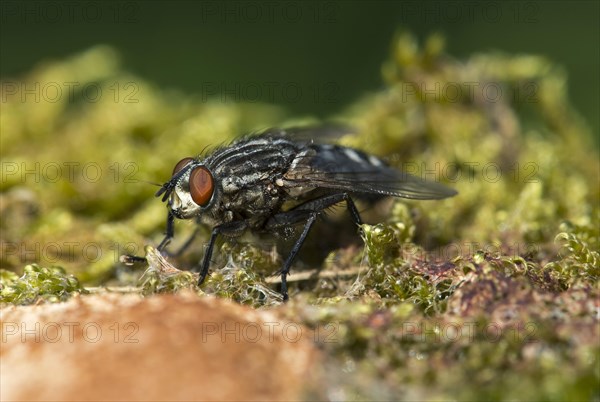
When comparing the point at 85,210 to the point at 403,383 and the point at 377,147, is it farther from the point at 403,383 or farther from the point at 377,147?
the point at 403,383

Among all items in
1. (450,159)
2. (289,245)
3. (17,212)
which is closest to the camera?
(289,245)

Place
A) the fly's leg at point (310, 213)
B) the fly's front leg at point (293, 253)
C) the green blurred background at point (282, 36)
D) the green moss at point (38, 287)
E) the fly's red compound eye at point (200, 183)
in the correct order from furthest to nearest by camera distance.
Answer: the green blurred background at point (282, 36) < the fly's leg at point (310, 213) < the fly's red compound eye at point (200, 183) < the fly's front leg at point (293, 253) < the green moss at point (38, 287)

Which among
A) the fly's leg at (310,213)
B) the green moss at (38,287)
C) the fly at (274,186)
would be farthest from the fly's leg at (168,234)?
the green moss at (38,287)

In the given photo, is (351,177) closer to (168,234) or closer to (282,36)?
(168,234)

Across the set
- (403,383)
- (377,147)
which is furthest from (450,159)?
(403,383)

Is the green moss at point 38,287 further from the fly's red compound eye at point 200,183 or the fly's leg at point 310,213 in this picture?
the fly's leg at point 310,213

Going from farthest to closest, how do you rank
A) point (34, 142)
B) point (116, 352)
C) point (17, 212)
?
1. point (34, 142)
2. point (17, 212)
3. point (116, 352)

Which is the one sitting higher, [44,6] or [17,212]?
[44,6]
